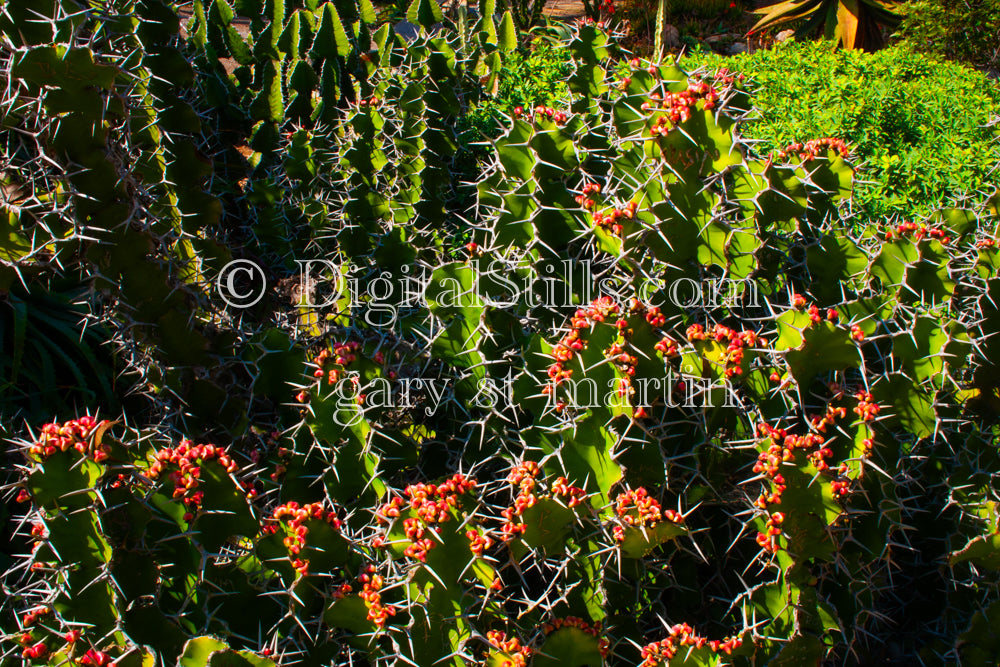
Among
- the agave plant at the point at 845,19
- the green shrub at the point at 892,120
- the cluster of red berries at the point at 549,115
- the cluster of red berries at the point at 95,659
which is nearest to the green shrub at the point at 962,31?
the agave plant at the point at 845,19

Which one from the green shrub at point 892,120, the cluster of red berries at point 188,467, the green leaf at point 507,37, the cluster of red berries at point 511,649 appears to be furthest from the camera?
the green leaf at point 507,37

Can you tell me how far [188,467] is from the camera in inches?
64.7

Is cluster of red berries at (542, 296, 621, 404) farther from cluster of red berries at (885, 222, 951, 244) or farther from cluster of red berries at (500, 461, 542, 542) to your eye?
cluster of red berries at (885, 222, 951, 244)

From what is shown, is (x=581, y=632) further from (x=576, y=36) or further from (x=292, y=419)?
(x=576, y=36)

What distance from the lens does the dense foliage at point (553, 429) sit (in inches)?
63.6

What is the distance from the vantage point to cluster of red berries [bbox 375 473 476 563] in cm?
153

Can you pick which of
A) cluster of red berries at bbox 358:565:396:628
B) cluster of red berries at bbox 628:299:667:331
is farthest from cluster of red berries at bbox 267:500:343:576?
cluster of red berries at bbox 628:299:667:331

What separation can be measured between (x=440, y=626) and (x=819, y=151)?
1835 millimetres

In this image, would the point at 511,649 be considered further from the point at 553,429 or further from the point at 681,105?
the point at 681,105

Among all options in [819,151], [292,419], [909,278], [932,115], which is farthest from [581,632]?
[932,115]

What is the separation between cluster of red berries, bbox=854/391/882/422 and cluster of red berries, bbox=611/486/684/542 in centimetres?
56

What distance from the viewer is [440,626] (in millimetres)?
1591

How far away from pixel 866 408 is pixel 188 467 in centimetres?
165

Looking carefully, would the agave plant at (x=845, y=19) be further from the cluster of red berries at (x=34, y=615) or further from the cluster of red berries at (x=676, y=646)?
the cluster of red berries at (x=34, y=615)
